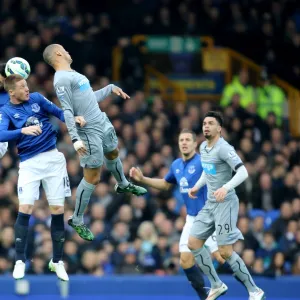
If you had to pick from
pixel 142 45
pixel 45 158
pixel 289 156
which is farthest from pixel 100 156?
pixel 142 45

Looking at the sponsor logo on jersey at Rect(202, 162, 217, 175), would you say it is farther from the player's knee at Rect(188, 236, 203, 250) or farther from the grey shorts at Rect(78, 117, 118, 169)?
the grey shorts at Rect(78, 117, 118, 169)

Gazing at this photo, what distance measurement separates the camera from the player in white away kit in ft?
45.8

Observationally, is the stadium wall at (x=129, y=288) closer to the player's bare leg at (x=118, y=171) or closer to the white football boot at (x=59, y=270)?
the player's bare leg at (x=118, y=171)

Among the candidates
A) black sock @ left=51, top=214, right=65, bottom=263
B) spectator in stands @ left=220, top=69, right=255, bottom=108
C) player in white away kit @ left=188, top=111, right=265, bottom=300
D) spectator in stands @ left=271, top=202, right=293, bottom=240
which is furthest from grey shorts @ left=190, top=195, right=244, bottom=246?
spectator in stands @ left=220, top=69, right=255, bottom=108

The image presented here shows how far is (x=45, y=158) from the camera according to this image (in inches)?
530

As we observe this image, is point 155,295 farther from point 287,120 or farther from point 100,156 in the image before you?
point 287,120

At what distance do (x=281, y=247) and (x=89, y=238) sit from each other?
16.4ft

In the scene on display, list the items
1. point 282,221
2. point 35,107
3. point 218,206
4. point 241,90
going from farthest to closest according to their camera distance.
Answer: point 241,90, point 282,221, point 218,206, point 35,107

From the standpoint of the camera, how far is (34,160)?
13.4 m

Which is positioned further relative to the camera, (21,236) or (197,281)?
(197,281)

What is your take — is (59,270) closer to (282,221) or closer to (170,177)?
(170,177)

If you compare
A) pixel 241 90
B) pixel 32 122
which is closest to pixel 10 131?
pixel 32 122

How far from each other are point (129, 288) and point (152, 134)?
12.0ft

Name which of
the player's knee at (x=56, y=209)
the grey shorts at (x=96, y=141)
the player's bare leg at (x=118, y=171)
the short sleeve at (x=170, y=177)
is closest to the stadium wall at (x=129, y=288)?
the short sleeve at (x=170, y=177)
